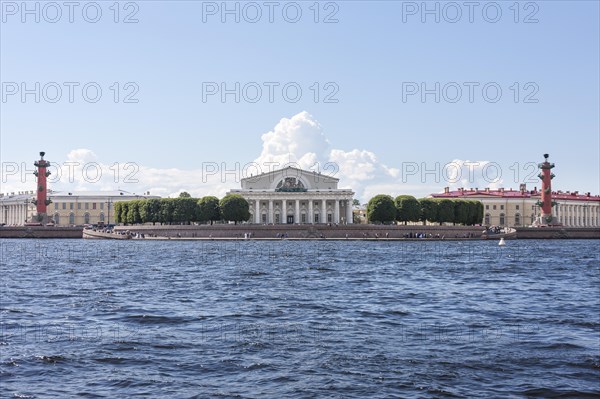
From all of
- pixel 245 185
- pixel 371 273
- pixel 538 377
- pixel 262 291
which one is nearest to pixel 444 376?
pixel 538 377

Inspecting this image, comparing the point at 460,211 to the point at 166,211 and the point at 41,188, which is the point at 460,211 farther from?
the point at 41,188

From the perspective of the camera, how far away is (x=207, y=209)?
74.7 m

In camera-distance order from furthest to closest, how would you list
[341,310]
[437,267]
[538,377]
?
[437,267] → [341,310] → [538,377]

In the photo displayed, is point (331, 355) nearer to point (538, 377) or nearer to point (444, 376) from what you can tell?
point (444, 376)

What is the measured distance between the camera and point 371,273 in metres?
27.2

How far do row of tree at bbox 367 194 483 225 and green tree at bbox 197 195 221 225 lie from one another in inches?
582

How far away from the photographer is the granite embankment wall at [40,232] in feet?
232

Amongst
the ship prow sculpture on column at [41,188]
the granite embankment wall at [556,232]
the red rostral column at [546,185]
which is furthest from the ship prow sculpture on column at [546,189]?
the ship prow sculpture on column at [41,188]

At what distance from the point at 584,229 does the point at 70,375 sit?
7041 centimetres

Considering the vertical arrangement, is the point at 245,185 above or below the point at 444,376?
above

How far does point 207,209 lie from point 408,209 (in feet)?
63.1

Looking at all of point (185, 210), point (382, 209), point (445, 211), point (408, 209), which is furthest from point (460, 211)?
point (185, 210)

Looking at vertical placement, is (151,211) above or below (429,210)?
above

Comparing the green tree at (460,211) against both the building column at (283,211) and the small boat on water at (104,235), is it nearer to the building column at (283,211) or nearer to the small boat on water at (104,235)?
the building column at (283,211)
